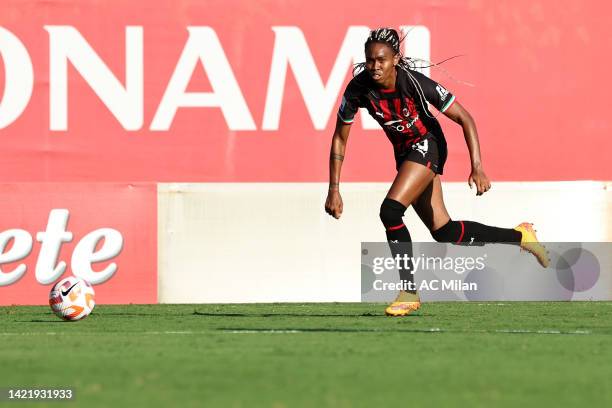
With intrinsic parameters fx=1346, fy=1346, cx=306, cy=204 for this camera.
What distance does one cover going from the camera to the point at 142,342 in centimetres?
790

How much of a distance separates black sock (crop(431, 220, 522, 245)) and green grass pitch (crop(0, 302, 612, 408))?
0.59 meters

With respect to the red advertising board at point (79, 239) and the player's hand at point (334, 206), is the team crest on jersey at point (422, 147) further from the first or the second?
the red advertising board at point (79, 239)

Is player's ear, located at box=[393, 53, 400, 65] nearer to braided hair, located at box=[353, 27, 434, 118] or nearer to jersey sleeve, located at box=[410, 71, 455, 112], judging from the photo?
braided hair, located at box=[353, 27, 434, 118]

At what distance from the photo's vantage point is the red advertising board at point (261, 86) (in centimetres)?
1398

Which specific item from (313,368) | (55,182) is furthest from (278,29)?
(313,368)

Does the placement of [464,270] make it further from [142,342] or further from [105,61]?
[142,342]

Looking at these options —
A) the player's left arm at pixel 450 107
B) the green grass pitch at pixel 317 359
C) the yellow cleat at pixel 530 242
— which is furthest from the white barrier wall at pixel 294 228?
the player's left arm at pixel 450 107

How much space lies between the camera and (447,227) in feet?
34.5

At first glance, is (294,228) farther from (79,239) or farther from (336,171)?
(336,171)

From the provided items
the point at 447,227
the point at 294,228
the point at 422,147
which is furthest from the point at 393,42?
the point at 294,228

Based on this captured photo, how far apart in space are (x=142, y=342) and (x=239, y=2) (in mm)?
6983

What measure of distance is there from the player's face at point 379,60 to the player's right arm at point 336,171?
66 cm

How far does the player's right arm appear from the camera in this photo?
10.2 meters

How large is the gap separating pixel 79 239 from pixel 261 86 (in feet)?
9.07
